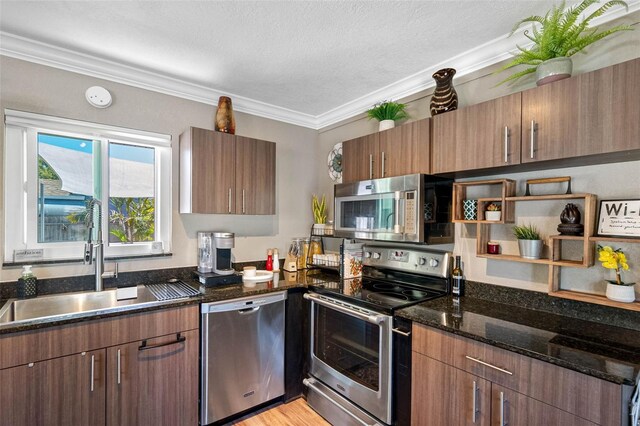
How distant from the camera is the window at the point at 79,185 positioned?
6.57ft

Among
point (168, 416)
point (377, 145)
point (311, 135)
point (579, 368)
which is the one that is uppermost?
point (311, 135)

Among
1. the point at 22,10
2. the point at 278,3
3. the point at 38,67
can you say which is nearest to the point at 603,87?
the point at 278,3

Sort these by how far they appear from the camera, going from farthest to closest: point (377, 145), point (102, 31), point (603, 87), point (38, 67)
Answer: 1. point (377, 145)
2. point (38, 67)
3. point (102, 31)
4. point (603, 87)

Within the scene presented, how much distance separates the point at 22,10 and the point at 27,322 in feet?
5.31

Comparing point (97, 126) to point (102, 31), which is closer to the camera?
point (102, 31)

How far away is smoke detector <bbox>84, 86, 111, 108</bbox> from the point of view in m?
2.18

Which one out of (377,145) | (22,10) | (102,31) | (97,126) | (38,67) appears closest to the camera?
(22,10)

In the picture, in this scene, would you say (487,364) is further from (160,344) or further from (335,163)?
(335,163)

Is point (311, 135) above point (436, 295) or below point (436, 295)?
above

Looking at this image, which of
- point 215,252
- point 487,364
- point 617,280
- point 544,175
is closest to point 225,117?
point 215,252

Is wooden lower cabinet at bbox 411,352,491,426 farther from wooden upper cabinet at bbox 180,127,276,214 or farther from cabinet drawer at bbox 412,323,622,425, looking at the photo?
wooden upper cabinet at bbox 180,127,276,214

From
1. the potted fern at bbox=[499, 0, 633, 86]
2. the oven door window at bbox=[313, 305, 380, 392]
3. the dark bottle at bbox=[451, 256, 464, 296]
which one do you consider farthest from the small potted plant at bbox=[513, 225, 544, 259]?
the oven door window at bbox=[313, 305, 380, 392]

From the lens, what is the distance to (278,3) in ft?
5.25

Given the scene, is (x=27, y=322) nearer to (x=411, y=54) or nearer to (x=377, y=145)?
(x=377, y=145)
